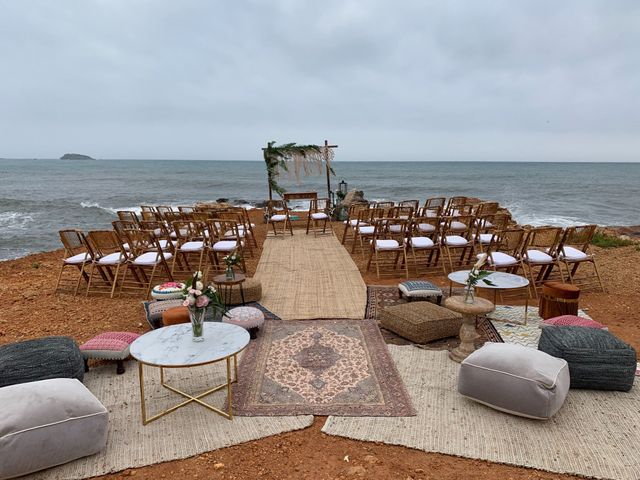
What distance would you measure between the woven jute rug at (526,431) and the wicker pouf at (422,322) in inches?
32.6

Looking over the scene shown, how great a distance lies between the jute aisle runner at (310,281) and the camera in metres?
5.05

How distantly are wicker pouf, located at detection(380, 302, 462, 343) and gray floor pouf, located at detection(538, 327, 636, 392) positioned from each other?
104 cm

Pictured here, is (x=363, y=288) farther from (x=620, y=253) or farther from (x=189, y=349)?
(x=620, y=253)

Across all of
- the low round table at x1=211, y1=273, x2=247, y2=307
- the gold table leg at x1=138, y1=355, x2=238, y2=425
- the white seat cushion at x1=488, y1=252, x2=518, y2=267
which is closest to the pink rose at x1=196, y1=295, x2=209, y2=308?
the gold table leg at x1=138, y1=355, x2=238, y2=425

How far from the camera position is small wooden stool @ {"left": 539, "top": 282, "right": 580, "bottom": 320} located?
442cm

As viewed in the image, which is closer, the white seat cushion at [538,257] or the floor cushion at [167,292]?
the floor cushion at [167,292]

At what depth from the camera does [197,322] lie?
119 inches

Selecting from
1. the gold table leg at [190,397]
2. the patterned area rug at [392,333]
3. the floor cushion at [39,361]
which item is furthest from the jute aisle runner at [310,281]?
the floor cushion at [39,361]

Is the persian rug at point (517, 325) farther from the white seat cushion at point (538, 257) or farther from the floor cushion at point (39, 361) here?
the floor cushion at point (39, 361)

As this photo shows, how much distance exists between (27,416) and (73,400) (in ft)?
0.76

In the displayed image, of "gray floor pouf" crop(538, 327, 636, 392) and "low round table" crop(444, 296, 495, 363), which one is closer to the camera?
"gray floor pouf" crop(538, 327, 636, 392)

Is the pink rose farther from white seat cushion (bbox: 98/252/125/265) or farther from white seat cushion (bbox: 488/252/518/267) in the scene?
white seat cushion (bbox: 488/252/518/267)

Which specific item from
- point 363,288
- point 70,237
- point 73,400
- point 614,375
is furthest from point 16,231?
point 614,375

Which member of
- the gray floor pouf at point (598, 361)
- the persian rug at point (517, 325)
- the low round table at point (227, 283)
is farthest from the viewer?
the low round table at point (227, 283)
